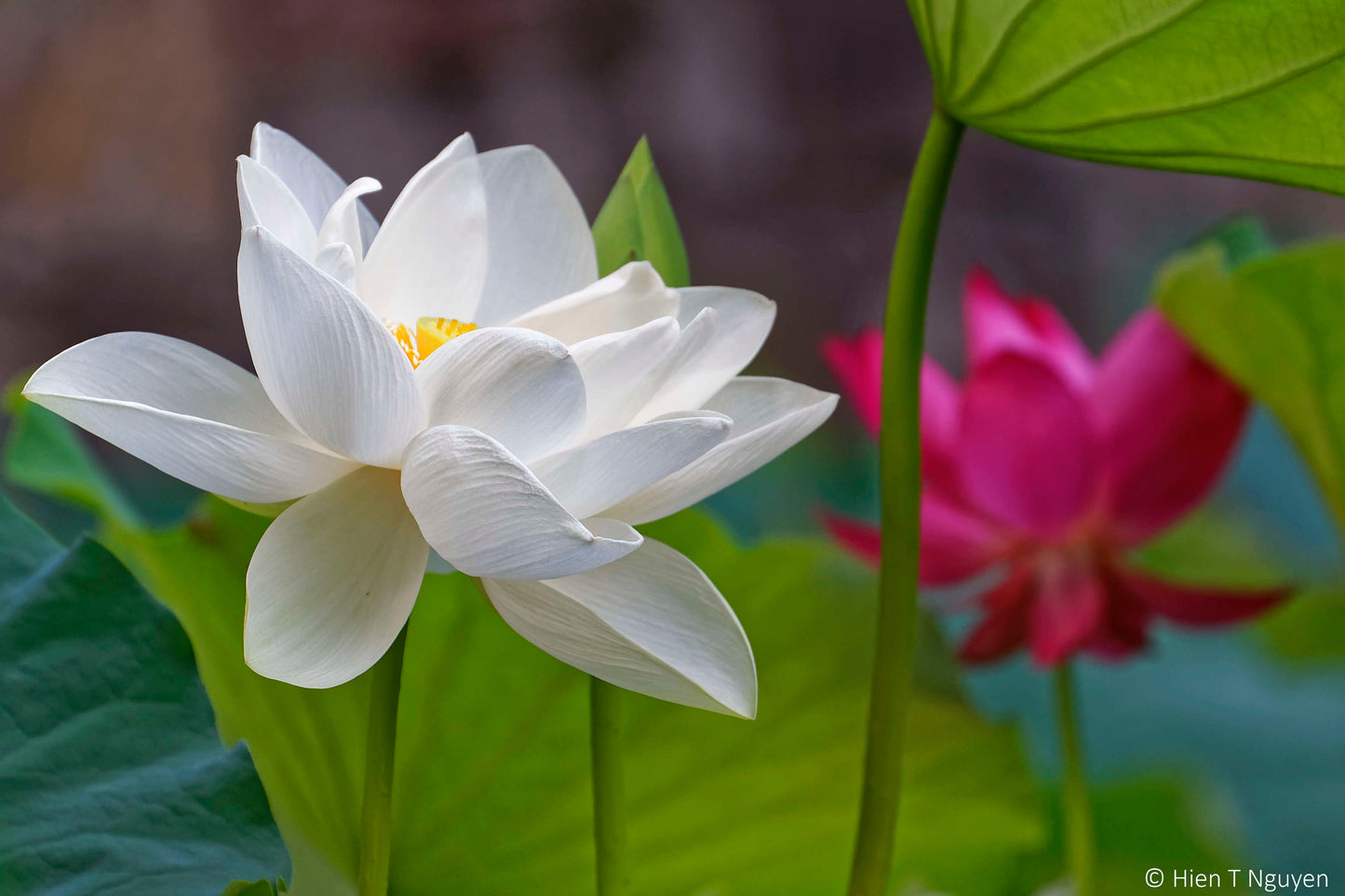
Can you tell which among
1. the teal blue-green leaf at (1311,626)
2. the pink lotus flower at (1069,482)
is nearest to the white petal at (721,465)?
the pink lotus flower at (1069,482)

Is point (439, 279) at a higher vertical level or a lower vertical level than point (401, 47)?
lower

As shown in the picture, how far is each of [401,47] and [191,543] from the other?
1.46 meters

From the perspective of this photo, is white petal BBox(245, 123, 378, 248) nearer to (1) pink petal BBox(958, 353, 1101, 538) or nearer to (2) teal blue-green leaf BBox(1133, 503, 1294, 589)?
(1) pink petal BBox(958, 353, 1101, 538)

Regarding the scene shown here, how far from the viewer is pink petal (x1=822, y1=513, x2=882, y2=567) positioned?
1.48ft

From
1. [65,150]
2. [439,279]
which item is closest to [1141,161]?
[439,279]

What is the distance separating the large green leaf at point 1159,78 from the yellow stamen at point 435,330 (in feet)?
0.40

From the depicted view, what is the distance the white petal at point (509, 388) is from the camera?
186 mm

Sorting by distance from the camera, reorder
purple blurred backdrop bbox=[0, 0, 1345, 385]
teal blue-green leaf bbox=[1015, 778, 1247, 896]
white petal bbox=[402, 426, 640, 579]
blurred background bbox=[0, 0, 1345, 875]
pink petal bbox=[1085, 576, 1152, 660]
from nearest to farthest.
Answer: white petal bbox=[402, 426, 640, 579] < pink petal bbox=[1085, 576, 1152, 660] < teal blue-green leaf bbox=[1015, 778, 1247, 896] < blurred background bbox=[0, 0, 1345, 875] < purple blurred backdrop bbox=[0, 0, 1345, 385]

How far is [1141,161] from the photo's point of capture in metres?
0.27

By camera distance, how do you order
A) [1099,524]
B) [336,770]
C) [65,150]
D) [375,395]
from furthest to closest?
1. [65,150]
2. [1099,524]
3. [336,770]
4. [375,395]

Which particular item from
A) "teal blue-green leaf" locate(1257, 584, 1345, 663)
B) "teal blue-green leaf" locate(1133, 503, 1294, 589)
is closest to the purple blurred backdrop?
"teal blue-green leaf" locate(1133, 503, 1294, 589)

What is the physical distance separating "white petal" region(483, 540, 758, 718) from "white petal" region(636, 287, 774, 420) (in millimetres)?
31

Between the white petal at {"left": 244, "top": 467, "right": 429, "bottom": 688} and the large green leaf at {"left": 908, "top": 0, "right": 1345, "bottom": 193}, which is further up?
the large green leaf at {"left": 908, "top": 0, "right": 1345, "bottom": 193}

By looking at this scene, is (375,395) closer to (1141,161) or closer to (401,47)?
(1141,161)
